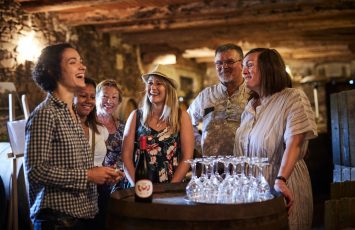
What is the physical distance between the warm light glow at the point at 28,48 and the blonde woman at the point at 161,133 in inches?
114

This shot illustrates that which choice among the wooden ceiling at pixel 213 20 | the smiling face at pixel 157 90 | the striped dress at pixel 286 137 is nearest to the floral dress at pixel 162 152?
the smiling face at pixel 157 90

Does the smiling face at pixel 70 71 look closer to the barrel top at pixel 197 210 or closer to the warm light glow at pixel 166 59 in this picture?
the barrel top at pixel 197 210

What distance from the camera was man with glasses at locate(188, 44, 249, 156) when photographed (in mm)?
2805

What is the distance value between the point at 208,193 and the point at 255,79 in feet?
2.26

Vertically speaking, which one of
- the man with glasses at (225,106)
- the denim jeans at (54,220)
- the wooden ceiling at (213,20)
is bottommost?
the denim jeans at (54,220)

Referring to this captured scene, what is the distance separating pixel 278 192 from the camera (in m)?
1.91

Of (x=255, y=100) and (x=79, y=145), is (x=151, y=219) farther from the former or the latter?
(x=255, y=100)

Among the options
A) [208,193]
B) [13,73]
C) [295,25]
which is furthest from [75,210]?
[295,25]

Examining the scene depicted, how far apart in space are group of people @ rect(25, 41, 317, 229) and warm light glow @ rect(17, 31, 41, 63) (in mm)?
2393

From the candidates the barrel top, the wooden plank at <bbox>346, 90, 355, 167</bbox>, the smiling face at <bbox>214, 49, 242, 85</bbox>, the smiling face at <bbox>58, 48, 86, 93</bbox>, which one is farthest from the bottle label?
the wooden plank at <bbox>346, 90, 355, 167</bbox>

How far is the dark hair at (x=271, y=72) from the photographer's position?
2.18 meters

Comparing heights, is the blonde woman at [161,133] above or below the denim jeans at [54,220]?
above

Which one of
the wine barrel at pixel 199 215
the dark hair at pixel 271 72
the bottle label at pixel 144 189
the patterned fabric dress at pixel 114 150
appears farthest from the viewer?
the patterned fabric dress at pixel 114 150

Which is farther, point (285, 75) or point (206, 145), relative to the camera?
point (206, 145)
